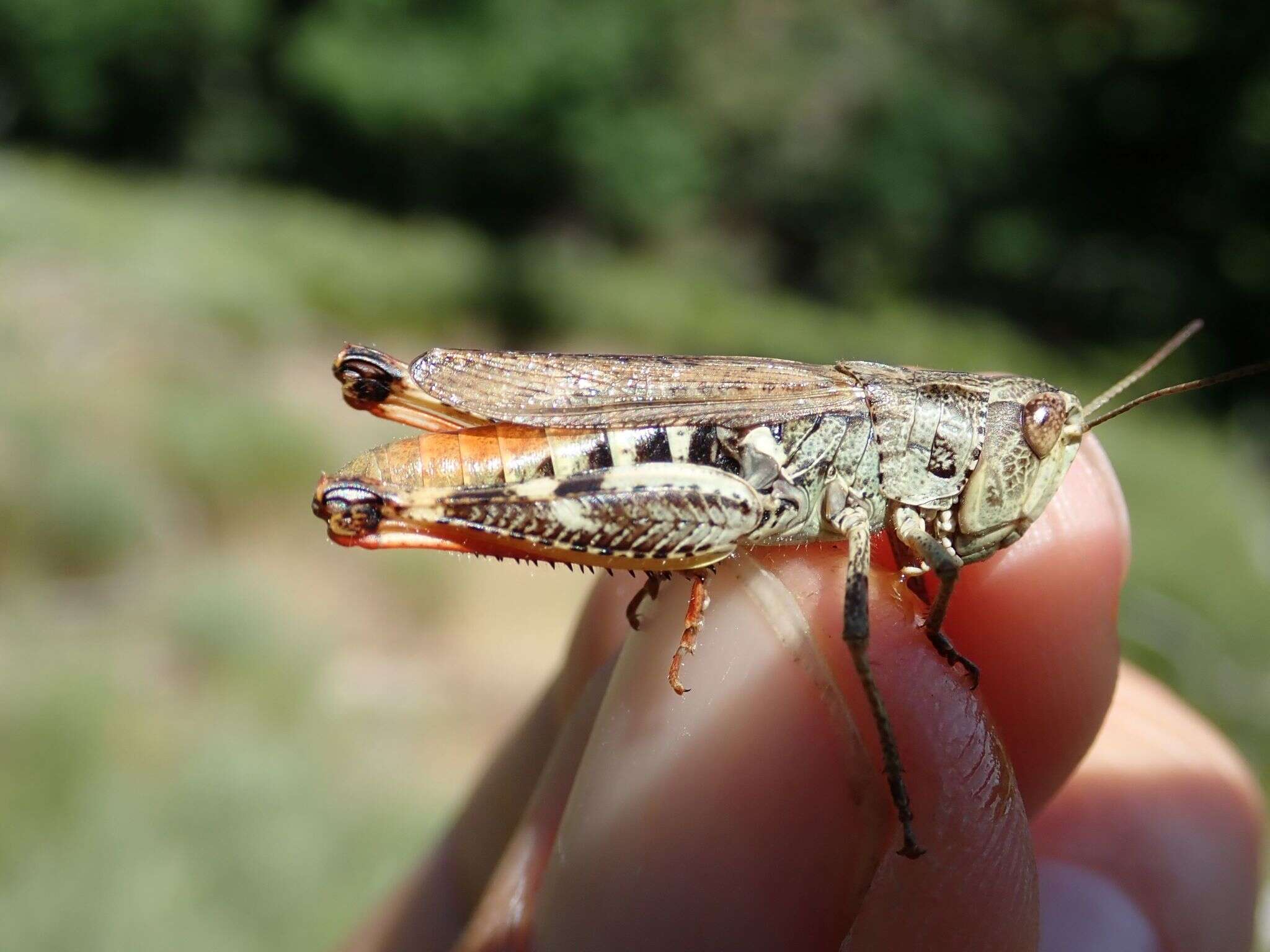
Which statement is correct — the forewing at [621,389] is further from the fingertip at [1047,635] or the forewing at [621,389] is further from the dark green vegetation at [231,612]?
the dark green vegetation at [231,612]

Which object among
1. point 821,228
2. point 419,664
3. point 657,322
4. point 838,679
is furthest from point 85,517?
point 821,228

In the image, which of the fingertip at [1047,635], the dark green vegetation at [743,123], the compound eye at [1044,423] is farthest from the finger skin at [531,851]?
the dark green vegetation at [743,123]

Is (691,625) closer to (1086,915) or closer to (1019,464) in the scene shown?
(1019,464)

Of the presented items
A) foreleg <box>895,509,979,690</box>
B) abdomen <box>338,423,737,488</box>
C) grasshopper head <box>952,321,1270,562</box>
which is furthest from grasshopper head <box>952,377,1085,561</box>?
abdomen <box>338,423,737,488</box>

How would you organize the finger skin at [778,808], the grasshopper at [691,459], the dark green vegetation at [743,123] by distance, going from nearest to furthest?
the finger skin at [778,808] → the grasshopper at [691,459] → the dark green vegetation at [743,123]

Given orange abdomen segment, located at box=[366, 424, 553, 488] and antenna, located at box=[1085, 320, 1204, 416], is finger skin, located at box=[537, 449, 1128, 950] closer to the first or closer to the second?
orange abdomen segment, located at box=[366, 424, 553, 488]

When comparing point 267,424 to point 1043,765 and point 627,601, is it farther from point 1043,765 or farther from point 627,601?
point 1043,765
